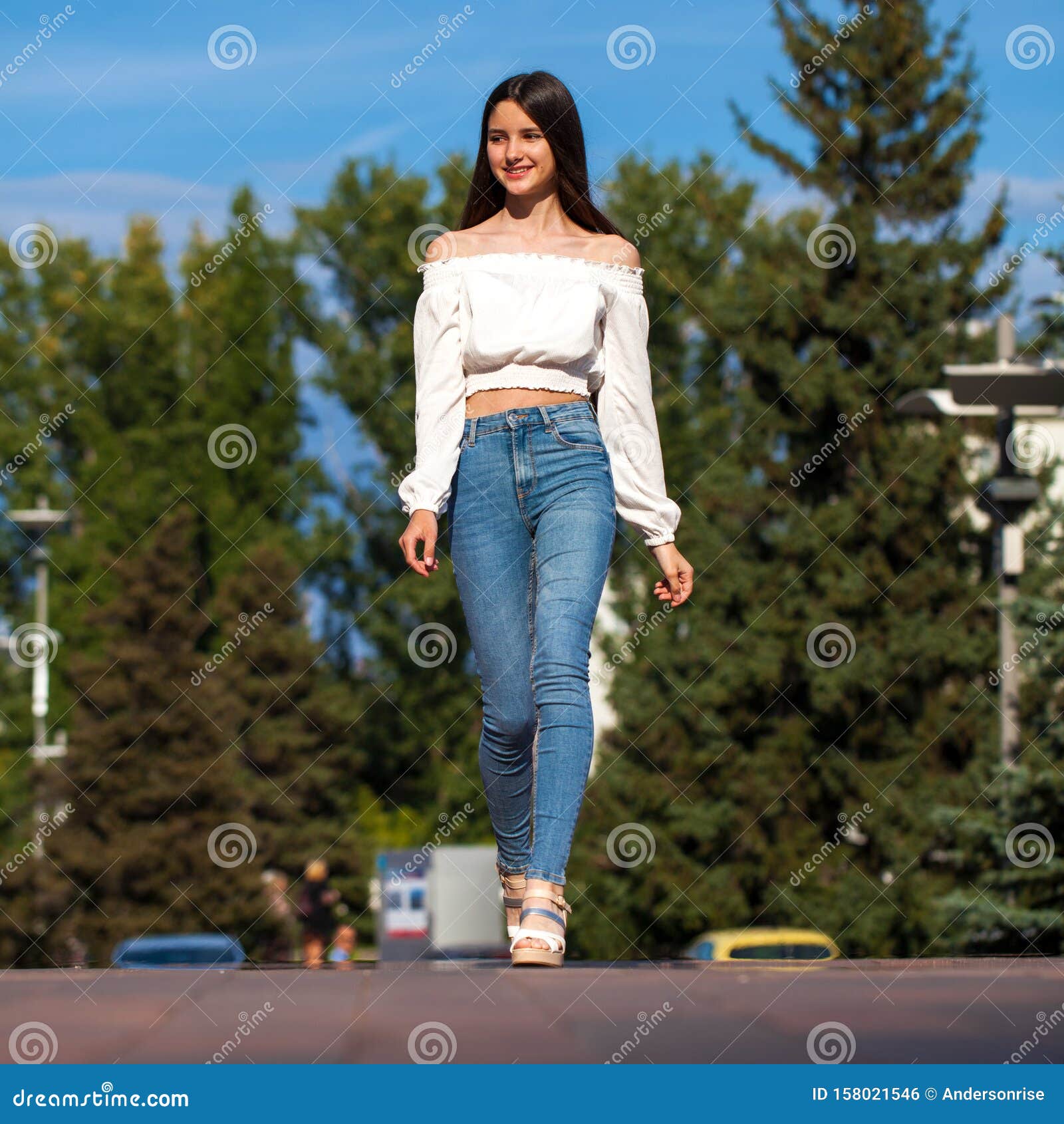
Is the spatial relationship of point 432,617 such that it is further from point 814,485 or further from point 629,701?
point 814,485

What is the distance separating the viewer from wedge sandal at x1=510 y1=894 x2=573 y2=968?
424 cm

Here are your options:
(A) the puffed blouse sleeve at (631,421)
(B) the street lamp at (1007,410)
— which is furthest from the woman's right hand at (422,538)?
(B) the street lamp at (1007,410)

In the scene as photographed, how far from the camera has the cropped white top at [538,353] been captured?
15.5ft

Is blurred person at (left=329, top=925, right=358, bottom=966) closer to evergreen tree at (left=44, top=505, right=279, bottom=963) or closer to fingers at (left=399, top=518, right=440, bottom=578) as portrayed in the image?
evergreen tree at (left=44, top=505, right=279, bottom=963)

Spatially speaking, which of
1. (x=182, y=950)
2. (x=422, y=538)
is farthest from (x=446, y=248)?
(x=182, y=950)

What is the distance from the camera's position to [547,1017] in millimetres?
3459

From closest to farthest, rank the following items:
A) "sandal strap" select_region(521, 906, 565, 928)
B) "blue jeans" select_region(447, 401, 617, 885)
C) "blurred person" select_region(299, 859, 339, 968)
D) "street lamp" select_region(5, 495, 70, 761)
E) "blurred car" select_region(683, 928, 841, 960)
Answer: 1. "sandal strap" select_region(521, 906, 565, 928)
2. "blue jeans" select_region(447, 401, 617, 885)
3. "blurred car" select_region(683, 928, 841, 960)
4. "blurred person" select_region(299, 859, 339, 968)
5. "street lamp" select_region(5, 495, 70, 761)

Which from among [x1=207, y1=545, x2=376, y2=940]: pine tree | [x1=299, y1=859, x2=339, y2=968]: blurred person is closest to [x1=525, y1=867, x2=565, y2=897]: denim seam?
[x1=299, y1=859, x2=339, y2=968]: blurred person

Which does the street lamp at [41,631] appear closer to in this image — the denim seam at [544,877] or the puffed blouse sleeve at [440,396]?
the puffed blouse sleeve at [440,396]

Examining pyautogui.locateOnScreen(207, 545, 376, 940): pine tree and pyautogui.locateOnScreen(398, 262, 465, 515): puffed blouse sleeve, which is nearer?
pyautogui.locateOnScreen(398, 262, 465, 515): puffed blouse sleeve

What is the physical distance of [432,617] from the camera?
44.6 metres

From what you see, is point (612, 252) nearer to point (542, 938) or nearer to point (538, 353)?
point (538, 353)

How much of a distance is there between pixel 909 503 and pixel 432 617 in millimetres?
16072

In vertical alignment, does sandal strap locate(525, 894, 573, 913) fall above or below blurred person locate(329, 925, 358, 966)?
above
